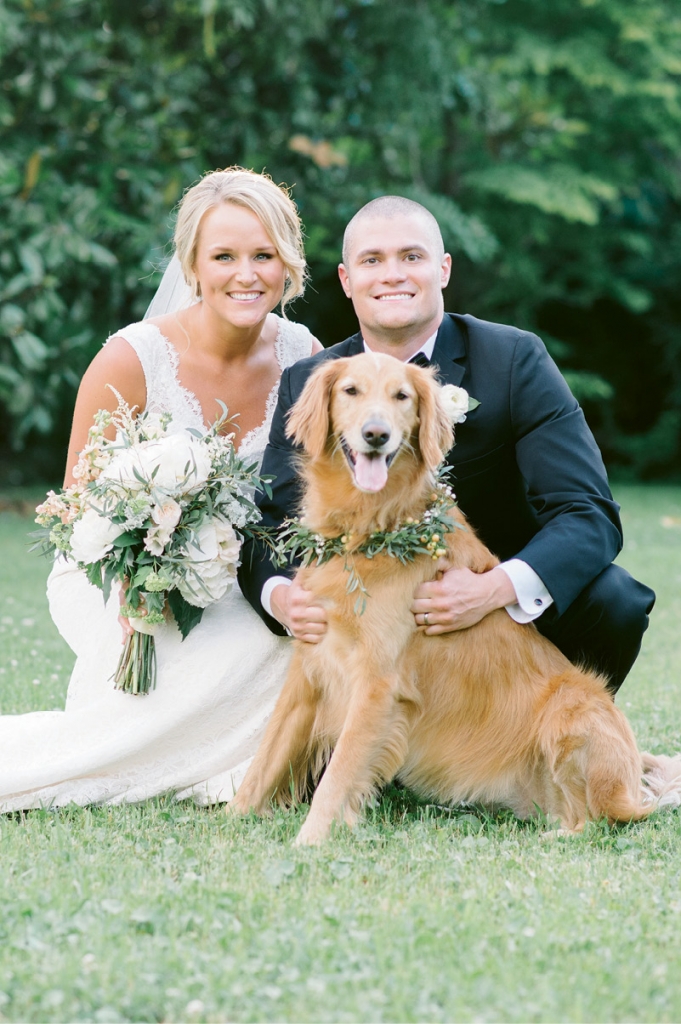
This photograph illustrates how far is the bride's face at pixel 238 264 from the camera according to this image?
4469 mm

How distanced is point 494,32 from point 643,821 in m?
13.7

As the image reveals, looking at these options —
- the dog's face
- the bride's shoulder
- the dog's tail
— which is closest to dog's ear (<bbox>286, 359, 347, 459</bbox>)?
the dog's face

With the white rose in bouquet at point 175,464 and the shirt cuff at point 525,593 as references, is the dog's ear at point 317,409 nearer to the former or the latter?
the white rose in bouquet at point 175,464

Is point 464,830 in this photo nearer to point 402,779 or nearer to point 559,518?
point 402,779

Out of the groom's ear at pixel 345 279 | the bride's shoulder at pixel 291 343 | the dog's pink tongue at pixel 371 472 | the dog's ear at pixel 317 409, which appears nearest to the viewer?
the dog's pink tongue at pixel 371 472

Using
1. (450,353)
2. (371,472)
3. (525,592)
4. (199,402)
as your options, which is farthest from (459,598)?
(199,402)

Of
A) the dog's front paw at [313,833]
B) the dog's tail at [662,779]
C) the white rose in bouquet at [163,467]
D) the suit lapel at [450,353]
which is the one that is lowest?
the dog's front paw at [313,833]

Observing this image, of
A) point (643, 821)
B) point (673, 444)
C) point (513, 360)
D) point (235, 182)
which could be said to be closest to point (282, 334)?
point (235, 182)

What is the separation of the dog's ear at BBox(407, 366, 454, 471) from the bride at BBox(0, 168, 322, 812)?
106 centimetres

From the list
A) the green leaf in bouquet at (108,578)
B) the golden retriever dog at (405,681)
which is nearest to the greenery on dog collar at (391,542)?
the golden retriever dog at (405,681)

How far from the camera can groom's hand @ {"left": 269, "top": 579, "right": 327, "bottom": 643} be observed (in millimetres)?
3635

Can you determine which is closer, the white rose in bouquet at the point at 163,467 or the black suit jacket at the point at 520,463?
the white rose in bouquet at the point at 163,467

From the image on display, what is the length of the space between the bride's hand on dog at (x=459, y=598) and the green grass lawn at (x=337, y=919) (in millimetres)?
671

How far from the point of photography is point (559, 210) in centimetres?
1501
